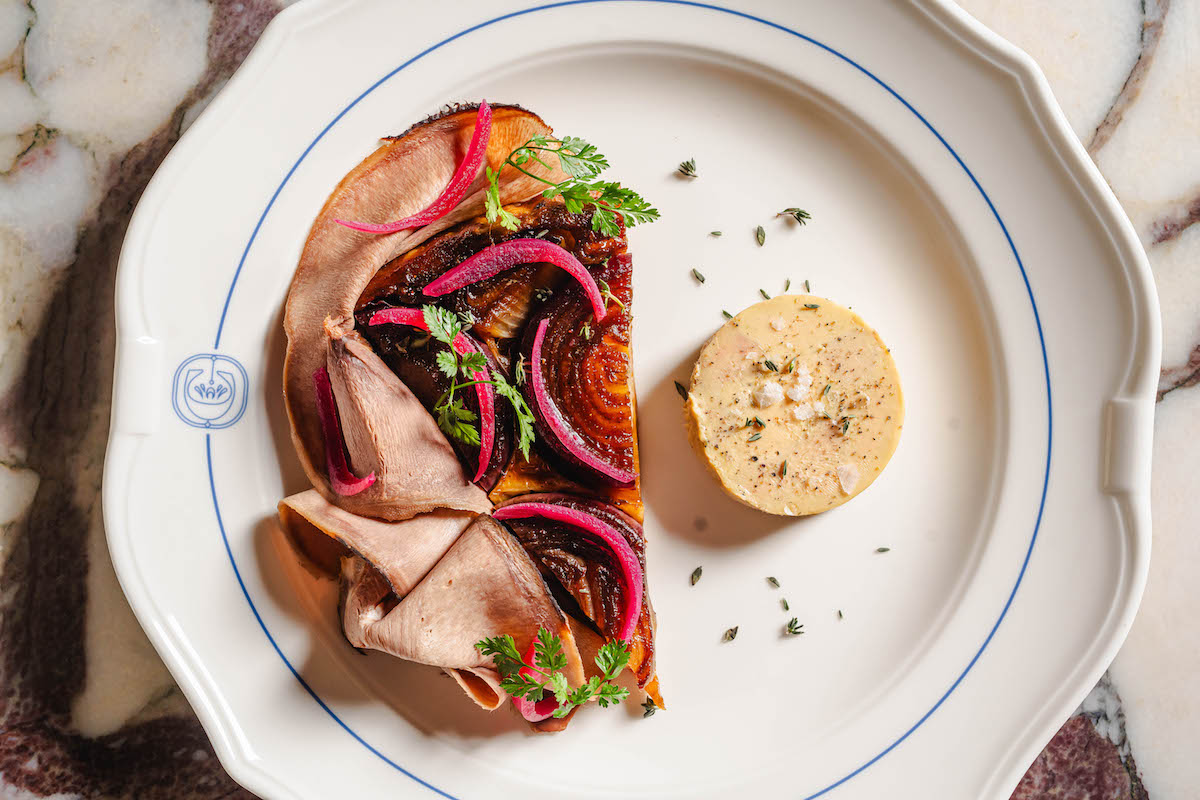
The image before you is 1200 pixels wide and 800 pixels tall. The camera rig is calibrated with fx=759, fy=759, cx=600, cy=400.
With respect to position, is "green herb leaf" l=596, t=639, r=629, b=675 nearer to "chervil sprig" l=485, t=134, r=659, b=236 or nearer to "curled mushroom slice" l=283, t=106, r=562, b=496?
"curled mushroom slice" l=283, t=106, r=562, b=496

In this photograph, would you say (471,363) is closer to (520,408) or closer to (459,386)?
(459,386)

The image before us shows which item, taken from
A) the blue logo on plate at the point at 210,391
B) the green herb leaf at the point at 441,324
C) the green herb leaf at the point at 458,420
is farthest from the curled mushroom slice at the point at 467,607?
the blue logo on plate at the point at 210,391

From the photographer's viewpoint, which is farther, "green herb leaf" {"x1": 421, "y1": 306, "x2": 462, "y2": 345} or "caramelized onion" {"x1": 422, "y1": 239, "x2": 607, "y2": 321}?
"caramelized onion" {"x1": 422, "y1": 239, "x2": 607, "y2": 321}

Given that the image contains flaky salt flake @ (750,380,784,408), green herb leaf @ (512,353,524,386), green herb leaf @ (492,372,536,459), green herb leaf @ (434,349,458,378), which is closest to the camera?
green herb leaf @ (434,349,458,378)

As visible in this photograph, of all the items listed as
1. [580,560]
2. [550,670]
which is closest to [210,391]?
[580,560]

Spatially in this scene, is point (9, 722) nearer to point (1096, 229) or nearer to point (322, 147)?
point (322, 147)

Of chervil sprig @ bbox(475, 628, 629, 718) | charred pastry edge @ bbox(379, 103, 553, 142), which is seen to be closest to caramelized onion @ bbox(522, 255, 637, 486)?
chervil sprig @ bbox(475, 628, 629, 718)

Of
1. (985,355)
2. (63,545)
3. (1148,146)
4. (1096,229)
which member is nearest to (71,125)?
(63,545)
